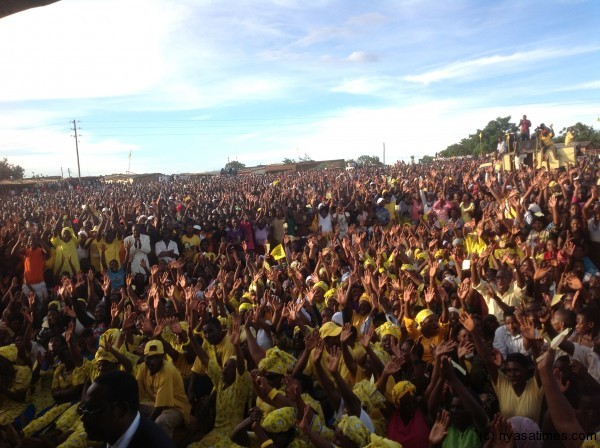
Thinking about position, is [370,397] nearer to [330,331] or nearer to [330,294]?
[330,331]

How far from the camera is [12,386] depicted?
4480 millimetres

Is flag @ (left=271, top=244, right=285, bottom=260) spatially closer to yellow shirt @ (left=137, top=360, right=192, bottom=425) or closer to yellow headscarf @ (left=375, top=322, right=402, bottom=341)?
yellow headscarf @ (left=375, top=322, right=402, bottom=341)

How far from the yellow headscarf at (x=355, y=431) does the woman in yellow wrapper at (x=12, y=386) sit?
130 inches

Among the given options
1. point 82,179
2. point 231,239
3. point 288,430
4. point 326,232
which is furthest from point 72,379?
point 82,179

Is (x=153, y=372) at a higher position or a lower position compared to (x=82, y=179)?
lower

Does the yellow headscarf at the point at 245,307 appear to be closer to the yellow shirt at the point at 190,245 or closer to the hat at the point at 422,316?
the hat at the point at 422,316

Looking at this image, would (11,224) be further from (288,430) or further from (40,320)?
(288,430)

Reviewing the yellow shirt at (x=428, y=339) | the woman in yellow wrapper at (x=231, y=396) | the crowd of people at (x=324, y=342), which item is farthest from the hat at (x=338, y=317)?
the woman in yellow wrapper at (x=231, y=396)

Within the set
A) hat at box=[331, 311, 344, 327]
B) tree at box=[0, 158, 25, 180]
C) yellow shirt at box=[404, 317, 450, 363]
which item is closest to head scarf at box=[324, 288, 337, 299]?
hat at box=[331, 311, 344, 327]

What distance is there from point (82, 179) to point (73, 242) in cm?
3312

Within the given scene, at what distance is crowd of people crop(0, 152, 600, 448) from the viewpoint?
115 inches

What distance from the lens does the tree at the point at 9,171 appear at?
156 feet

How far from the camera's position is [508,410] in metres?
3.27

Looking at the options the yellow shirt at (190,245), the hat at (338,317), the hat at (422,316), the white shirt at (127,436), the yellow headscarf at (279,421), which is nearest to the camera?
the white shirt at (127,436)
